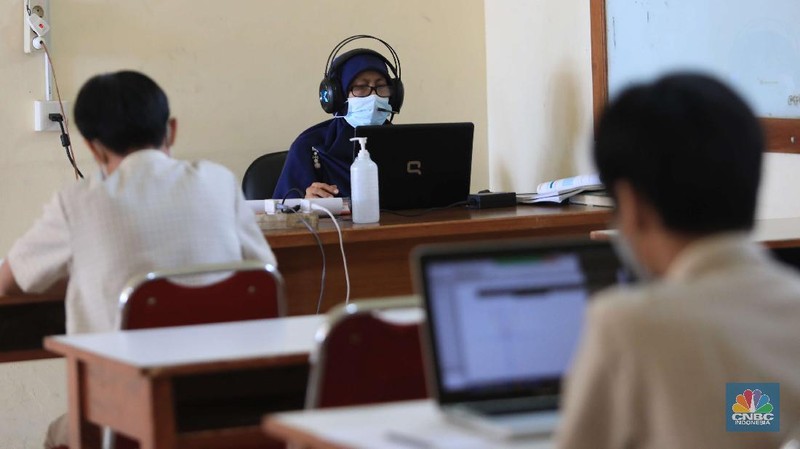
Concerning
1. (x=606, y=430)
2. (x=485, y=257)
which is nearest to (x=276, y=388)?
(x=485, y=257)

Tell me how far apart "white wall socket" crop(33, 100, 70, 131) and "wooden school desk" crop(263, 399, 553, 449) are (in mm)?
2938

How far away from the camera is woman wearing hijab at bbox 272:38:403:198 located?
152 inches

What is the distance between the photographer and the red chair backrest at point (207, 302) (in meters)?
2.06

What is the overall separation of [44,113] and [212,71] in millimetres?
630

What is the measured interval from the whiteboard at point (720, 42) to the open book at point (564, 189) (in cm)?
34

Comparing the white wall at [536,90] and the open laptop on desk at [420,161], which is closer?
the open laptop on desk at [420,161]

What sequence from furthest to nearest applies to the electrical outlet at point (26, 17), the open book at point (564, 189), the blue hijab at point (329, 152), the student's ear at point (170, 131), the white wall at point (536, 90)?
1. the white wall at point (536, 90)
2. the electrical outlet at point (26, 17)
3. the blue hijab at point (329, 152)
4. the open book at point (564, 189)
5. the student's ear at point (170, 131)

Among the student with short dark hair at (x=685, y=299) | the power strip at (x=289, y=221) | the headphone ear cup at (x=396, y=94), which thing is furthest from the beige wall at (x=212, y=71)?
the student with short dark hair at (x=685, y=299)

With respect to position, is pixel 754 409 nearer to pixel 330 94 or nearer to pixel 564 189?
pixel 564 189

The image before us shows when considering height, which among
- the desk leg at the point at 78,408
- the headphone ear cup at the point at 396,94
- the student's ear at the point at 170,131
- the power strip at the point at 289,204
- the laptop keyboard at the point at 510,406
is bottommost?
the desk leg at the point at 78,408

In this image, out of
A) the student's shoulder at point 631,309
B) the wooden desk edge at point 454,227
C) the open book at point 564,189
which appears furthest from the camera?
the open book at point 564,189

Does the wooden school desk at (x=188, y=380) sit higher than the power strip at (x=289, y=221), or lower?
lower

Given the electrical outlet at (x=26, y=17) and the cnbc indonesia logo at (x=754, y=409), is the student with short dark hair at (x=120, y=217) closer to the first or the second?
the cnbc indonesia logo at (x=754, y=409)

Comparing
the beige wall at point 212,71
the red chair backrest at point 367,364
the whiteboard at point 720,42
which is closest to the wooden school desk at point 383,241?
the whiteboard at point 720,42
